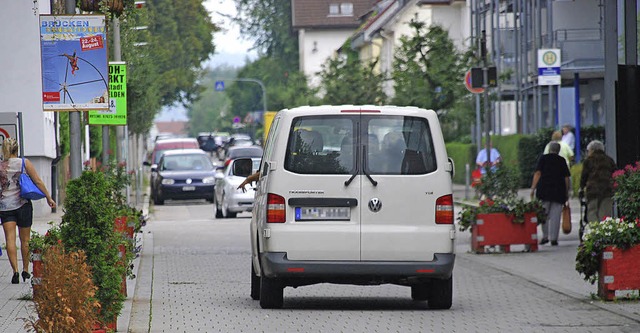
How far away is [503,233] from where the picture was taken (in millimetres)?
20469

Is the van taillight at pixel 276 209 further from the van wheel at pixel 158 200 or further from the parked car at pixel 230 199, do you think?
the van wheel at pixel 158 200

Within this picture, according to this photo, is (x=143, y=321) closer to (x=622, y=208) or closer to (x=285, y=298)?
(x=285, y=298)

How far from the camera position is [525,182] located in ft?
134

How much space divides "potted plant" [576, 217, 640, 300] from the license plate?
96.5 inches

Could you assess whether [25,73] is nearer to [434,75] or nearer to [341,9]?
[434,75]

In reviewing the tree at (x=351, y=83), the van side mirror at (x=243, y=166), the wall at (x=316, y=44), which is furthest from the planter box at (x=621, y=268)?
the wall at (x=316, y=44)

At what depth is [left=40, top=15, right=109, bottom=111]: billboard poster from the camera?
44.9ft

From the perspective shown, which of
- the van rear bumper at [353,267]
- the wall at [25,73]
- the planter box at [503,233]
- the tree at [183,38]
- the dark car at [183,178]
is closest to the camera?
the van rear bumper at [353,267]

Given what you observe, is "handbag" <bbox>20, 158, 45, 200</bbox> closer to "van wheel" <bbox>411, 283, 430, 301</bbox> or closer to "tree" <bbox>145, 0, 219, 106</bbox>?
"van wheel" <bbox>411, 283, 430, 301</bbox>

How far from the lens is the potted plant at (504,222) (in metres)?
20.2

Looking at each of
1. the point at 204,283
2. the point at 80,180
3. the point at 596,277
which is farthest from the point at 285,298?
the point at 80,180

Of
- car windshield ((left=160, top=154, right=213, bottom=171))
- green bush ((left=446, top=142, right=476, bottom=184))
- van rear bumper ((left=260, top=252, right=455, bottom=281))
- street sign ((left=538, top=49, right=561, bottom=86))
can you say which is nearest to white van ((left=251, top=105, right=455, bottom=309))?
van rear bumper ((left=260, top=252, right=455, bottom=281))

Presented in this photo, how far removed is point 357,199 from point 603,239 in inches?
98.3

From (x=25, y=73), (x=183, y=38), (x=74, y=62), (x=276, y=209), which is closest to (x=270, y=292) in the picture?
(x=276, y=209)
